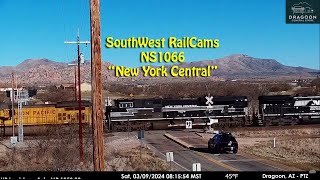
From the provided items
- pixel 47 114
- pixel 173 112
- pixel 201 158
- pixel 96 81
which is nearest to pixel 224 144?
pixel 201 158

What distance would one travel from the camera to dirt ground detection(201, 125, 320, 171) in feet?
96.1

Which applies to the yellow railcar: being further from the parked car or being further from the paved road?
the parked car

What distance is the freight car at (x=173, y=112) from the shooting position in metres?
51.2

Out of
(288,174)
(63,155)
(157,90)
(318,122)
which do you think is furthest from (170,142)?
(157,90)

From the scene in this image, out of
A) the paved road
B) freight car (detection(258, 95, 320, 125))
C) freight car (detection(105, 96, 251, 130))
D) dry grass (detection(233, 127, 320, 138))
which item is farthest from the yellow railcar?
freight car (detection(258, 95, 320, 125))

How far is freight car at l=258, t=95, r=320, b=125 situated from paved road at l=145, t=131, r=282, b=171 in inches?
564

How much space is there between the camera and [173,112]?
52.2m

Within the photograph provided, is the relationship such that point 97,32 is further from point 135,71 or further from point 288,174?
point 288,174

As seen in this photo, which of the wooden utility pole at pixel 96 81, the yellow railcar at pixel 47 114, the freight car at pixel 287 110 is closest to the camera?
the wooden utility pole at pixel 96 81

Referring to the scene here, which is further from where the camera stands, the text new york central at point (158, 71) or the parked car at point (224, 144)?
the parked car at point (224, 144)

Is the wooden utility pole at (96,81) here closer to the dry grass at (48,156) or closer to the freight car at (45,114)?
the dry grass at (48,156)

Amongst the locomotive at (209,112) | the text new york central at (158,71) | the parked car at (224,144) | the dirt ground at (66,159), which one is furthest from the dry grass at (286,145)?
the text new york central at (158,71)

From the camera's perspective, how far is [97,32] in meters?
11.1

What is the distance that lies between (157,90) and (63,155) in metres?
83.7
